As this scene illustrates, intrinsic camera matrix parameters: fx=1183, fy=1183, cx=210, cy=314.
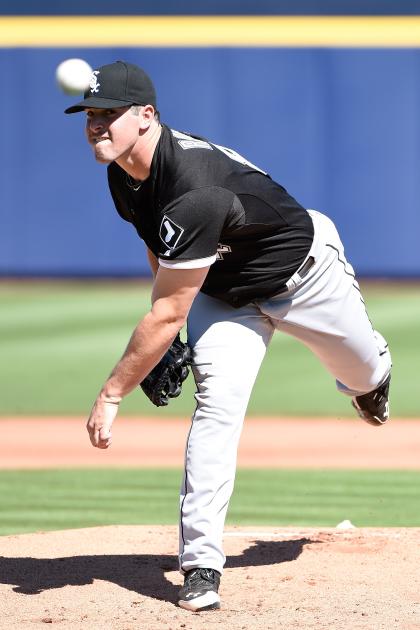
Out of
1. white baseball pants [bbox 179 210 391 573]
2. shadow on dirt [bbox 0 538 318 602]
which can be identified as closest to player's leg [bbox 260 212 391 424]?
white baseball pants [bbox 179 210 391 573]

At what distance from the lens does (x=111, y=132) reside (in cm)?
381

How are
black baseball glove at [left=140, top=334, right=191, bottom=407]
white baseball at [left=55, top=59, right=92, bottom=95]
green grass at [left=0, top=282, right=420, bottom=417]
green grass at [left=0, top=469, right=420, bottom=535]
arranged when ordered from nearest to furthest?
1. black baseball glove at [left=140, top=334, right=191, bottom=407]
2. green grass at [left=0, top=469, right=420, bottom=535]
3. green grass at [left=0, top=282, right=420, bottom=417]
4. white baseball at [left=55, top=59, right=92, bottom=95]

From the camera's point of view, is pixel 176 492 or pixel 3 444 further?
pixel 3 444

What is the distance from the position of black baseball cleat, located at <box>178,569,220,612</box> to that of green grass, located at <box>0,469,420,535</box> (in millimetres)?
1731

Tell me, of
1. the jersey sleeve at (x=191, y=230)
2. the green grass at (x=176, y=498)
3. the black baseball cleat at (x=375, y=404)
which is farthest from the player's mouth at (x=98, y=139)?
the green grass at (x=176, y=498)

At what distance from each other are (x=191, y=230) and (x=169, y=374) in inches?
25.2

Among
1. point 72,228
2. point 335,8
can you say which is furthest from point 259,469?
point 335,8

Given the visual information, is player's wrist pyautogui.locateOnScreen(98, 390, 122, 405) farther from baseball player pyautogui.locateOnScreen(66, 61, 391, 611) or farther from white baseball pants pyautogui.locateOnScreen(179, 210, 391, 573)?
white baseball pants pyautogui.locateOnScreen(179, 210, 391, 573)

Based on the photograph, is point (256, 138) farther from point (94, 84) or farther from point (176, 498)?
point (94, 84)

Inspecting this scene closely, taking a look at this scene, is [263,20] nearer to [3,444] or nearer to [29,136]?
[29,136]

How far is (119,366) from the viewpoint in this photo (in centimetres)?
390

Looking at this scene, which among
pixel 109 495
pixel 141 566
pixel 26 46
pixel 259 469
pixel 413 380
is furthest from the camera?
pixel 26 46

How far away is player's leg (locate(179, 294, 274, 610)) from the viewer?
4.02m

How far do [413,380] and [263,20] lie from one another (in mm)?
7543
